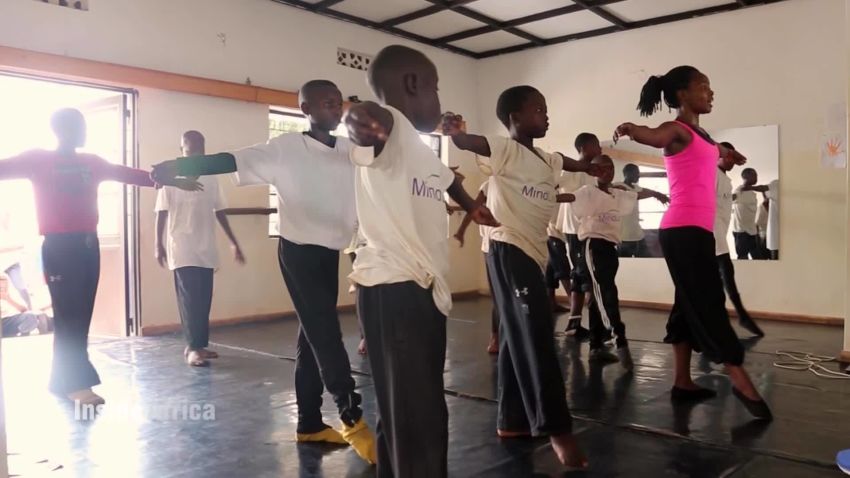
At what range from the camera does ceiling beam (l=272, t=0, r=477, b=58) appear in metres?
6.54

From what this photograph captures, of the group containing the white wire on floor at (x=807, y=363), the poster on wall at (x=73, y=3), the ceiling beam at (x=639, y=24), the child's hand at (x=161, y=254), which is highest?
the ceiling beam at (x=639, y=24)

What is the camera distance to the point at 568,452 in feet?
7.67

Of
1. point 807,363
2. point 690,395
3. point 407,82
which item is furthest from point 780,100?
point 407,82

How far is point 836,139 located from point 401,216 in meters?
5.19

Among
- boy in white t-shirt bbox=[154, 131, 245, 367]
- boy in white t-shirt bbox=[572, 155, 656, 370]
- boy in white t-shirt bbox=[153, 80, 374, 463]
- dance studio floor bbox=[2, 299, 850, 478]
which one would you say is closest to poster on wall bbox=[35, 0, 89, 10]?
boy in white t-shirt bbox=[154, 131, 245, 367]

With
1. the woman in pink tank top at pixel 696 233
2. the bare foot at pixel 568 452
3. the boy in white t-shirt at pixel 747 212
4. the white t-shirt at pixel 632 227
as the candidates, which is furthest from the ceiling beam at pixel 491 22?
the bare foot at pixel 568 452

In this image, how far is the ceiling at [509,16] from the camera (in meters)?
6.50

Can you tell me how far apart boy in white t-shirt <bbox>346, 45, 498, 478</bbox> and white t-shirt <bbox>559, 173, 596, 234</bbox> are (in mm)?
3240

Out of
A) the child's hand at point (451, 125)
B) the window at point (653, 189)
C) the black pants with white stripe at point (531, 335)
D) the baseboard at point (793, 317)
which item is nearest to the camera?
the child's hand at point (451, 125)

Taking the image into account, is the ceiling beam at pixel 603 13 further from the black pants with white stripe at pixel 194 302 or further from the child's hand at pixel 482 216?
the child's hand at pixel 482 216

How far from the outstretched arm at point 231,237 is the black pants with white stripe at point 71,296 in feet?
2.84

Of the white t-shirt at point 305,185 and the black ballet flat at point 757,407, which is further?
the black ballet flat at point 757,407

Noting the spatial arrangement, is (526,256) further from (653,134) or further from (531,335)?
(653,134)

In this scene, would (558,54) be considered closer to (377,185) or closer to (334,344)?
(334,344)
